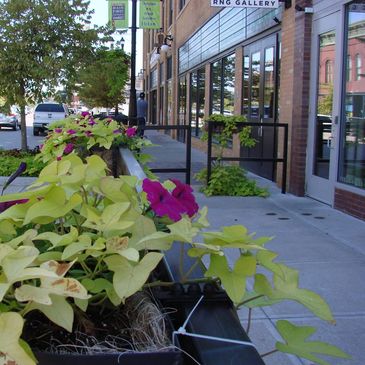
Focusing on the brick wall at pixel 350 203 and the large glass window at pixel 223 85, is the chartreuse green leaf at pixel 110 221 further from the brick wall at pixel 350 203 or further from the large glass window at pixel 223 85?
the large glass window at pixel 223 85

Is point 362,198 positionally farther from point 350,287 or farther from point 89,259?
point 89,259

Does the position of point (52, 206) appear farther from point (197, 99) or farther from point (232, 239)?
point (197, 99)

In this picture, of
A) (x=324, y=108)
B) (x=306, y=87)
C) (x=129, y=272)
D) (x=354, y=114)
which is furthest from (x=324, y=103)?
(x=129, y=272)

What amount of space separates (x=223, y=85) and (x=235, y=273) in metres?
14.1

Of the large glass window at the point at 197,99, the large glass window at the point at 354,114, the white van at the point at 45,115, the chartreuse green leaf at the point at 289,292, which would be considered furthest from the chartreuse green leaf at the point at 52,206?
the white van at the point at 45,115

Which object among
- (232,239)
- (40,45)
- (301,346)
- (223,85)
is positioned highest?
(40,45)

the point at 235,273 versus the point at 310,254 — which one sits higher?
the point at 235,273

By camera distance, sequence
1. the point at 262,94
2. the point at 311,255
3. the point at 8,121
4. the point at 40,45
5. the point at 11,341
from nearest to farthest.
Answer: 1. the point at 11,341
2. the point at 311,255
3. the point at 262,94
4. the point at 40,45
5. the point at 8,121

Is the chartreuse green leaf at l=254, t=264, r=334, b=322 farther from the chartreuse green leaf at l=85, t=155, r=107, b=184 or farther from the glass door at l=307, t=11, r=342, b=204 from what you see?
the glass door at l=307, t=11, r=342, b=204

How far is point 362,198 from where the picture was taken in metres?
6.92

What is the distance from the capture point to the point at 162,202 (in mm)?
1739

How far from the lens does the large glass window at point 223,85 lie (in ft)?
47.0

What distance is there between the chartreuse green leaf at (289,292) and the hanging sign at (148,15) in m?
17.4

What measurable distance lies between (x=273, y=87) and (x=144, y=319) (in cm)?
963
